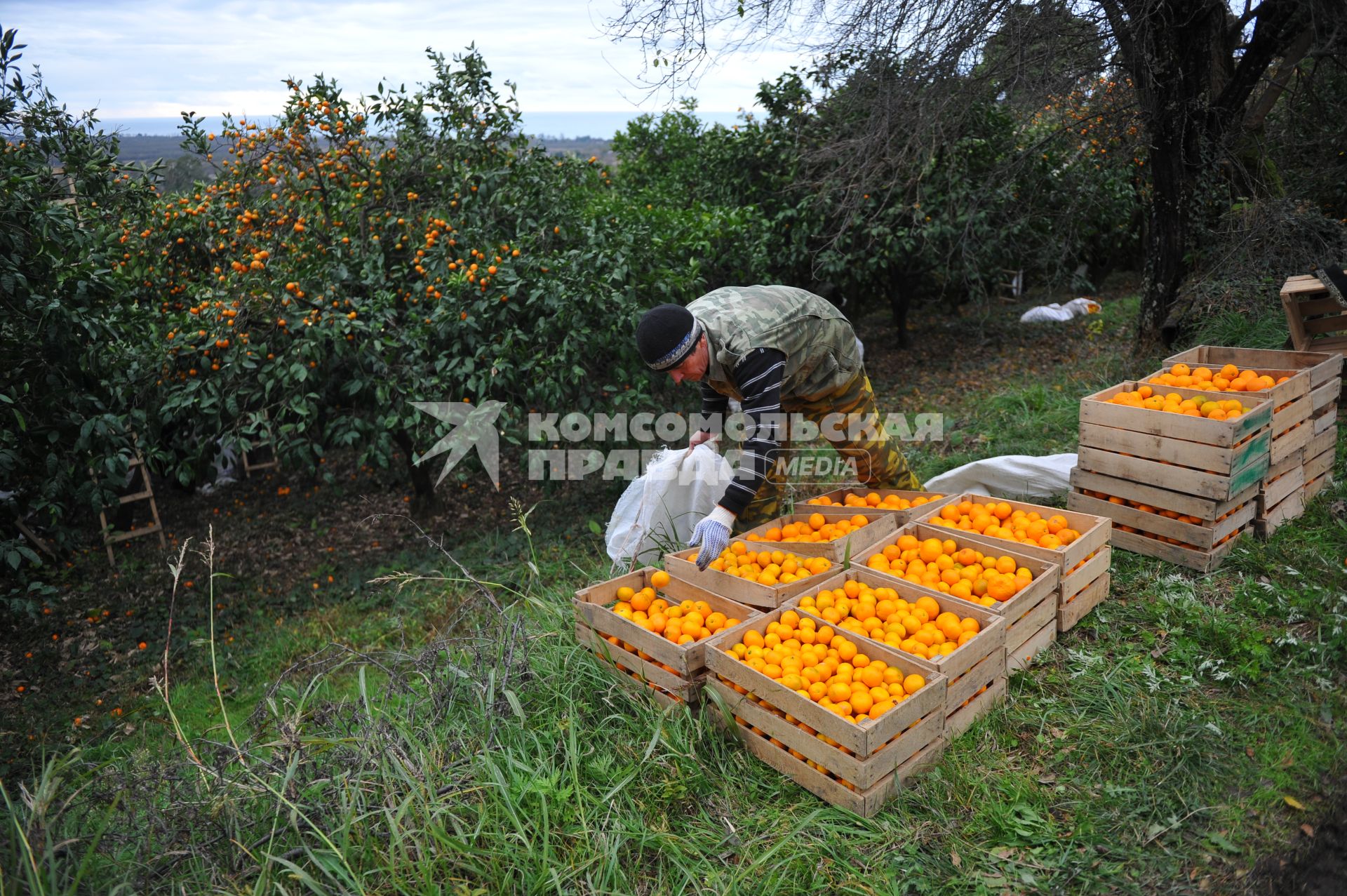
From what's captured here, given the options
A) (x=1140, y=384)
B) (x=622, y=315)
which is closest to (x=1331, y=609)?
(x=1140, y=384)

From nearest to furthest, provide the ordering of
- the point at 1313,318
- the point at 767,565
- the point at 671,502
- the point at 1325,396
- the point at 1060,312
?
1. the point at 767,565
2. the point at 1325,396
3. the point at 671,502
4. the point at 1313,318
5. the point at 1060,312

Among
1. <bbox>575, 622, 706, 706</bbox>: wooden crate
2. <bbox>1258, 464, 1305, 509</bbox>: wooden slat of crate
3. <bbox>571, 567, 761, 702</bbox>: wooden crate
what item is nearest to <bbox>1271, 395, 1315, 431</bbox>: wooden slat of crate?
<bbox>1258, 464, 1305, 509</bbox>: wooden slat of crate

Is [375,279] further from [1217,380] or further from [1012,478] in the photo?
[1217,380]

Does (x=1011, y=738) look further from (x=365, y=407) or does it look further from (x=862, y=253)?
(x=862, y=253)

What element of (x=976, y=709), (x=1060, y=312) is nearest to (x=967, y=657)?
(x=976, y=709)

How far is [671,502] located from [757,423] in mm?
1136

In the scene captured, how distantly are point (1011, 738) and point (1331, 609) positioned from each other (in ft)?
5.20

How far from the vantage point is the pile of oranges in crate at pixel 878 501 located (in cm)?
433

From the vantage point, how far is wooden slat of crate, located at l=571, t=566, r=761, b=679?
3.03 meters

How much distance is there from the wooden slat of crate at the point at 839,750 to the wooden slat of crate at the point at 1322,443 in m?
3.09

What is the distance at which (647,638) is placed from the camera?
3150mm

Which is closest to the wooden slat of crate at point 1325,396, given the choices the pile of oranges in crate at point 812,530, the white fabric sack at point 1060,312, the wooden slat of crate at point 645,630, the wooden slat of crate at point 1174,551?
the wooden slat of crate at point 1174,551

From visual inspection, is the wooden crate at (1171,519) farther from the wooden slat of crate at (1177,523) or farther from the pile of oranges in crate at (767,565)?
the pile of oranges in crate at (767,565)
